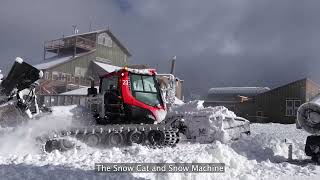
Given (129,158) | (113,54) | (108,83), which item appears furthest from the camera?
(113,54)

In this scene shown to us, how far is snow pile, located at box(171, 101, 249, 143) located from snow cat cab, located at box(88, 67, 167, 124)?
1.06m

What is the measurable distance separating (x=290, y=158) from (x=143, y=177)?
490cm

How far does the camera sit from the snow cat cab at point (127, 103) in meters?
12.5

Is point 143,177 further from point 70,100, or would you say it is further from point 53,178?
point 70,100

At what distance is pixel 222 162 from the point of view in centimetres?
907

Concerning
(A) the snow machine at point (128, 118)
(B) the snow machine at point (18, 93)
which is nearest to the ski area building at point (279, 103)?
(A) the snow machine at point (128, 118)

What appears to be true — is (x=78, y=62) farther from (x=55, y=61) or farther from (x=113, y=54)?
(x=113, y=54)

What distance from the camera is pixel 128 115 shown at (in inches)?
492

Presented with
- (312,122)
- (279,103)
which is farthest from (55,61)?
(312,122)

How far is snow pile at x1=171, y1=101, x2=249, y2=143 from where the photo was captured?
13.1 meters

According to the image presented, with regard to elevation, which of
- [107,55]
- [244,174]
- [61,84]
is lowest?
[244,174]

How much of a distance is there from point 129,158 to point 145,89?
148 inches

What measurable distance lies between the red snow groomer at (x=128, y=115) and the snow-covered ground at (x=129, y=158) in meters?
0.55

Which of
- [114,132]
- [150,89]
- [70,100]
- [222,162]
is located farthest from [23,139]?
[70,100]
